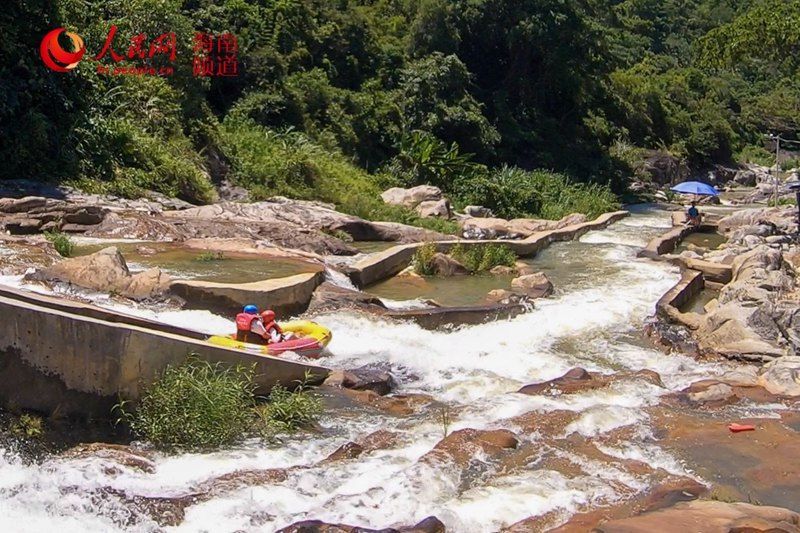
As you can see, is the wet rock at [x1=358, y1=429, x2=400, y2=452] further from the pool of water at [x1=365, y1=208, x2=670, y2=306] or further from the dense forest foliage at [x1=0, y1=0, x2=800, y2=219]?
the dense forest foliage at [x1=0, y1=0, x2=800, y2=219]

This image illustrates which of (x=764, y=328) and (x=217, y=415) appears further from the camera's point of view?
(x=764, y=328)

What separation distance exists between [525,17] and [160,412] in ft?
94.2

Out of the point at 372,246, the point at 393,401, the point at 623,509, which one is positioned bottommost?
the point at 372,246

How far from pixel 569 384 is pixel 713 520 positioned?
3612mm

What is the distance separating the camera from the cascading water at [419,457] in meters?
6.11

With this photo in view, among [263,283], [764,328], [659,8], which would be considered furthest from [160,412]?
[659,8]

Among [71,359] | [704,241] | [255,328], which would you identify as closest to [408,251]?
[255,328]

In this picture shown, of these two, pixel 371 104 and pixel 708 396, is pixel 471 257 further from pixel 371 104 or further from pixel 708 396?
pixel 371 104

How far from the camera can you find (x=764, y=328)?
11344mm

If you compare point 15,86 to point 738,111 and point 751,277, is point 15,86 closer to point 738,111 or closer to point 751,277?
point 751,277

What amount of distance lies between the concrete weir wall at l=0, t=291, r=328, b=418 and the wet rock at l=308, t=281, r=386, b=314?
3.99 meters

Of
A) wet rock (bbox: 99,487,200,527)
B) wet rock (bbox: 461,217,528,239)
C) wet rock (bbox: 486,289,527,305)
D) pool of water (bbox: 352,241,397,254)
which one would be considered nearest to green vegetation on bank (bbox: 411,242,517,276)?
pool of water (bbox: 352,241,397,254)

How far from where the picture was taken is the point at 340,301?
11641mm

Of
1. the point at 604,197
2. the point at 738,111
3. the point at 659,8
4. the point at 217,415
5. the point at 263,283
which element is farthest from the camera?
the point at 659,8
